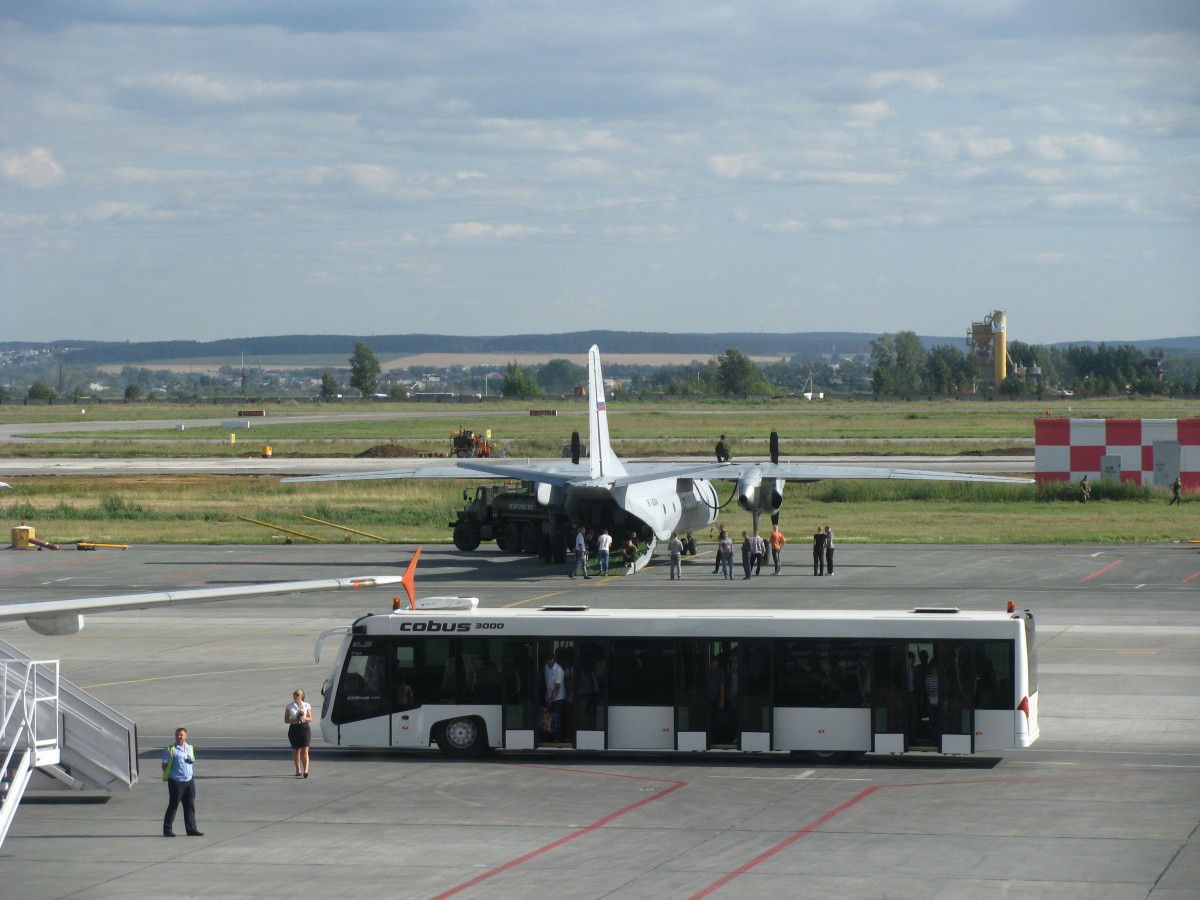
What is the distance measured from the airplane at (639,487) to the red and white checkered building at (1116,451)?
19.7 meters

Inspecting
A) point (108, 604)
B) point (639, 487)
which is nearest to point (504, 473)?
point (639, 487)

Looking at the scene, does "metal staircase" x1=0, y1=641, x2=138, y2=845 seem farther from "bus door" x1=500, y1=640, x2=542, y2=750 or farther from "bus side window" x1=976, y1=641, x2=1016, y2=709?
"bus side window" x1=976, y1=641, x2=1016, y2=709

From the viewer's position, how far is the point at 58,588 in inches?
1889

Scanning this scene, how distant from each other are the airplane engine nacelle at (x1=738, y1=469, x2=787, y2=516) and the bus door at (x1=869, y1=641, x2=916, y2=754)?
2464 cm

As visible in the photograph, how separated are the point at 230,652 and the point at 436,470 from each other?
69.5ft

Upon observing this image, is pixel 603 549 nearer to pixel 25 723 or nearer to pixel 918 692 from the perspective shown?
pixel 918 692

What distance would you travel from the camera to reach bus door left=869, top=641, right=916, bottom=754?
23859 mm

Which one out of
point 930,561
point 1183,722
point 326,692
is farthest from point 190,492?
point 1183,722

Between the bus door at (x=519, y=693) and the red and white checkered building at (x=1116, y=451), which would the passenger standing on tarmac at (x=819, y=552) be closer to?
the bus door at (x=519, y=693)

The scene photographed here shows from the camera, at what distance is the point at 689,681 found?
24.4 meters

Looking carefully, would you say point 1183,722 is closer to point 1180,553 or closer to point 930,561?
point 930,561

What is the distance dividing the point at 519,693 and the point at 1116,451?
54.2 metres

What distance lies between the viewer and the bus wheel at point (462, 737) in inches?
982

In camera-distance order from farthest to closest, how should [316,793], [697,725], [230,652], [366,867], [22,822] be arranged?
[230,652] < [697,725] < [316,793] < [22,822] < [366,867]
